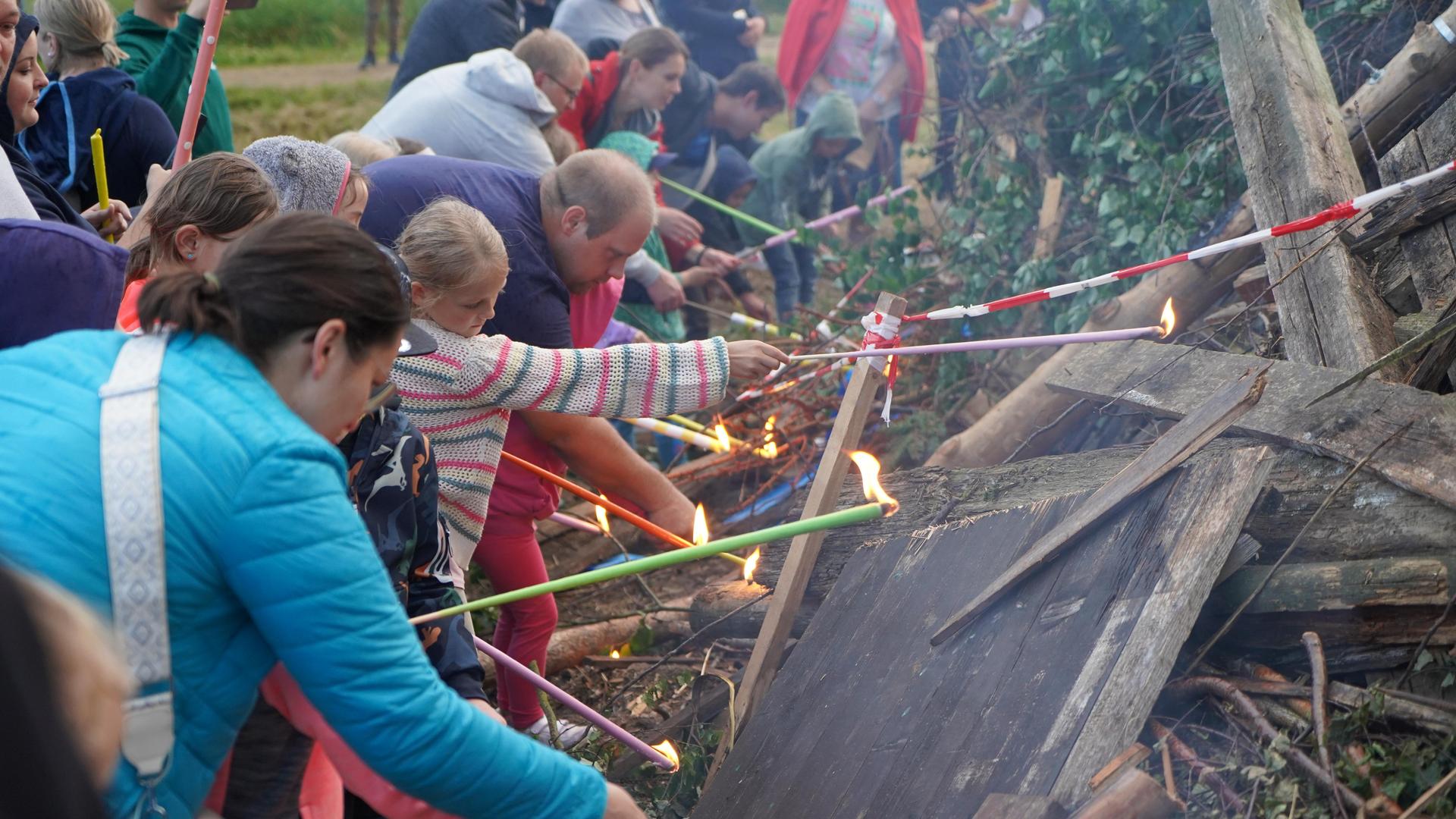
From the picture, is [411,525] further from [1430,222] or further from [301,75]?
[301,75]

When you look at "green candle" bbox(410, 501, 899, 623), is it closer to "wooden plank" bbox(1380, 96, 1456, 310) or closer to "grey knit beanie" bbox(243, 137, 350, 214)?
"grey knit beanie" bbox(243, 137, 350, 214)

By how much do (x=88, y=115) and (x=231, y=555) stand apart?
10.0ft

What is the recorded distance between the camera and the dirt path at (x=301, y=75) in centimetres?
1283

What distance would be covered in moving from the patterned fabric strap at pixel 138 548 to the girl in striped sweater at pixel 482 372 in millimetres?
1433

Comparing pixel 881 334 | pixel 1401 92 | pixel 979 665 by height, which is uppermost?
pixel 1401 92

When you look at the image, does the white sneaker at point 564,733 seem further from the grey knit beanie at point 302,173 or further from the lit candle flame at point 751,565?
the grey knit beanie at point 302,173

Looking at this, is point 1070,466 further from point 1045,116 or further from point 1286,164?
point 1045,116

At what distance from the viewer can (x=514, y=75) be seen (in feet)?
16.5

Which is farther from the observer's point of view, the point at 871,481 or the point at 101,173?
the point at 101,173

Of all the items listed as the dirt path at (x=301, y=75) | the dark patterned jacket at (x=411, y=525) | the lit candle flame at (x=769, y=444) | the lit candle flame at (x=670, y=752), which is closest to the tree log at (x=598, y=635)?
the lit candle flame at (x=769, y=444)

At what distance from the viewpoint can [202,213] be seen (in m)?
2.61

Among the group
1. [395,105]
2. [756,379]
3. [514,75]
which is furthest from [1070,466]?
[395,105]

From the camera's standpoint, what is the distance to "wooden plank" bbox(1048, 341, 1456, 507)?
2.66 m

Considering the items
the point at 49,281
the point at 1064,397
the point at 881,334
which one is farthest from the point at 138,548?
the point at 1064,397
